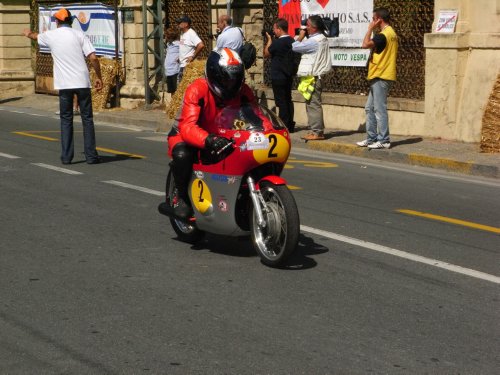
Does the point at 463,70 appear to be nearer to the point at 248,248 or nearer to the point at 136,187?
the point at 136,187

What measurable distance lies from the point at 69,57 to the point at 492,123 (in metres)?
5.57

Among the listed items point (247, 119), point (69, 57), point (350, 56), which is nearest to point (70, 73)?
point (69, 57)

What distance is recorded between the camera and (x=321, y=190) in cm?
1170

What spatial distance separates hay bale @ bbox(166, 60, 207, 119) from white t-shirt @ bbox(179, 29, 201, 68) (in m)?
0.21

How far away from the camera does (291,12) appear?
66.6 feet

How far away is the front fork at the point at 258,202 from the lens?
7531mm

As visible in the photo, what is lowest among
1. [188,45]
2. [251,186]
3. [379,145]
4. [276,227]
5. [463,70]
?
[379,145]

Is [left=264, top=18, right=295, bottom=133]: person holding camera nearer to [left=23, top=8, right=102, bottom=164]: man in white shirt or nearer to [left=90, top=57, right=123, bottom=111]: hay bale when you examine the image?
[left=23, top=8, right=102, bottom=164]: man in white shirt

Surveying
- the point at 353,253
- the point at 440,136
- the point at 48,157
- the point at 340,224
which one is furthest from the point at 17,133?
the point at 353,253

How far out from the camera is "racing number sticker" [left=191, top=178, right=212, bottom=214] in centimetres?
798

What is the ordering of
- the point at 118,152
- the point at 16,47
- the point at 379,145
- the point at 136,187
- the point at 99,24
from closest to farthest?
the point at 136,187 < the point at 118,152 < the point at 379,145 < the point at 99,24 < the point at 16,47

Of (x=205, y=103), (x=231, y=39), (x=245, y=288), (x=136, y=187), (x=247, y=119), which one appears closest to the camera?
(x=245, y=288)

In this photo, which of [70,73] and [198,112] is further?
[70,73]

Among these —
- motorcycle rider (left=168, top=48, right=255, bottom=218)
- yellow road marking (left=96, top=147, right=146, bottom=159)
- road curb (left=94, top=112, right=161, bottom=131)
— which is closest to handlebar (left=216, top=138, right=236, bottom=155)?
motorcycle rider (left=168, top=48, right=255, bottom=218)
